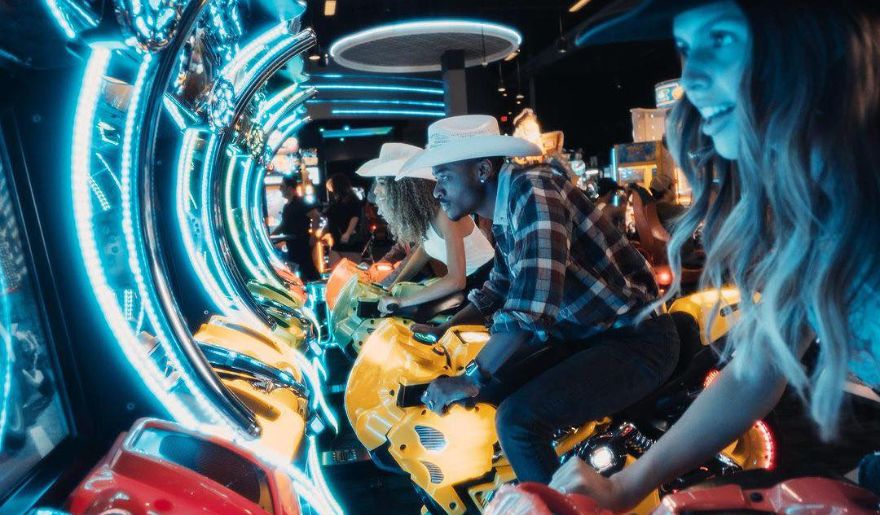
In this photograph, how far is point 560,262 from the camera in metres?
2.13

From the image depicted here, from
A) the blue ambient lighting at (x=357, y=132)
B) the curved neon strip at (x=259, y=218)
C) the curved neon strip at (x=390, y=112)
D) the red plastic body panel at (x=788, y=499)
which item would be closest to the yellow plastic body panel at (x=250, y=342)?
the red plastic body panel at (x=788, y=499)

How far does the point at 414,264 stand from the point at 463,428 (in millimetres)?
2228

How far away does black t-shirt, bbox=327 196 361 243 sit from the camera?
7.46 meters

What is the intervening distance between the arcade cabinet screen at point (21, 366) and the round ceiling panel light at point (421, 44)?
7.03m

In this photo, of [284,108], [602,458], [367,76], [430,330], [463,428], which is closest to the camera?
[602,458]

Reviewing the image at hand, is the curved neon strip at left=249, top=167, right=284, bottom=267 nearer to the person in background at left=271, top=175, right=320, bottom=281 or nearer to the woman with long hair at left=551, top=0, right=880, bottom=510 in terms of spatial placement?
the person in background at left=271, top=175, right=320, bottom=281

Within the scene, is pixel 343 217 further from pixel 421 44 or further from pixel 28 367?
pixel 28 367

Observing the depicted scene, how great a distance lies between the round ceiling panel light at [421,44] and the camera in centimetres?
830

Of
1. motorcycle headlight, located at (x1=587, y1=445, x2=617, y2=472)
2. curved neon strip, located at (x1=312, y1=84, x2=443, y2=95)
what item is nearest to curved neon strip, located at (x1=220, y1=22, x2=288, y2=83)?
motorcycle headlight, located at (x1=587, y1=445, x2=617, y2=472)

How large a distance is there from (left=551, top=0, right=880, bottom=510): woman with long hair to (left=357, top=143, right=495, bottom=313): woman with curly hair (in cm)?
271

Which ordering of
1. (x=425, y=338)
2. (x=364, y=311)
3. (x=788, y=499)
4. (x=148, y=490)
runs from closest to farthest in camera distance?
(x=788, y=499), (x=148, y=490), (x=425, y=338), (x=364, y=311)

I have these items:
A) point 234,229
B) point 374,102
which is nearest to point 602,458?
point 234,229

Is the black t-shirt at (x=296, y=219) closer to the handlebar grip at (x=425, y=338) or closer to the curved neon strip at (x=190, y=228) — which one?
the curved neon strip at (x=190, y=228)

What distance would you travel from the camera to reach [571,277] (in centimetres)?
232
